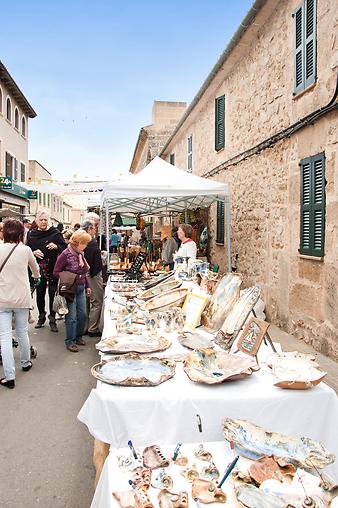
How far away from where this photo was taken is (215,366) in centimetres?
227

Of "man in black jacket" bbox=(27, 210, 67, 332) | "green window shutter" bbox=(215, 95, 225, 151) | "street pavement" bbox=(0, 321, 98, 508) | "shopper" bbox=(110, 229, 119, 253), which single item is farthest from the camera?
"shopper" bbox=(110, 229, 119, 253)

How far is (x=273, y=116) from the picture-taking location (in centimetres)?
677

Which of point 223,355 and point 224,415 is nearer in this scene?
point 224,415

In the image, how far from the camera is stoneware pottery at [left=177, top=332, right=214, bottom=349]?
8.78ft

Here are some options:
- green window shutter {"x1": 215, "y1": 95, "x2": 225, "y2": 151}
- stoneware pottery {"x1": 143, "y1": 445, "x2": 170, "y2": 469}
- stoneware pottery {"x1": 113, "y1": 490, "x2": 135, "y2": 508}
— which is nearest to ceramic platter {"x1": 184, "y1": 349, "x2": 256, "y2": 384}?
stoneware pottery {"x1": 143, "y1": 445, "x2": 170, "y2": 469}

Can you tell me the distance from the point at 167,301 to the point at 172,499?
231 centimetres

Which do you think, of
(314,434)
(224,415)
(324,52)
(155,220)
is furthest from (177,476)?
(155,220)

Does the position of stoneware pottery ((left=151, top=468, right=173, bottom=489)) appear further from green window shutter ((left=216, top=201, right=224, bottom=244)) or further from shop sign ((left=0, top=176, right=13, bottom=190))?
shop sign ((left=0, top=176, right=13, bottom=190))

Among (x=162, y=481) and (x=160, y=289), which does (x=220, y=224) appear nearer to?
(x=160, y=289)

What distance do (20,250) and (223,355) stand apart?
8.53ft

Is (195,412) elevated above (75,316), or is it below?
above

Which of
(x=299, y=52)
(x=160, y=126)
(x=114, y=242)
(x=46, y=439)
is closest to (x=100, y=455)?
(x=46, y=439)

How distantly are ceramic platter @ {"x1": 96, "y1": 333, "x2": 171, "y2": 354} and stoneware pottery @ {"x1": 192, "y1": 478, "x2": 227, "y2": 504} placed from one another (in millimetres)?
1122

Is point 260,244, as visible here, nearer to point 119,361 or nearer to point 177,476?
point 119,361
